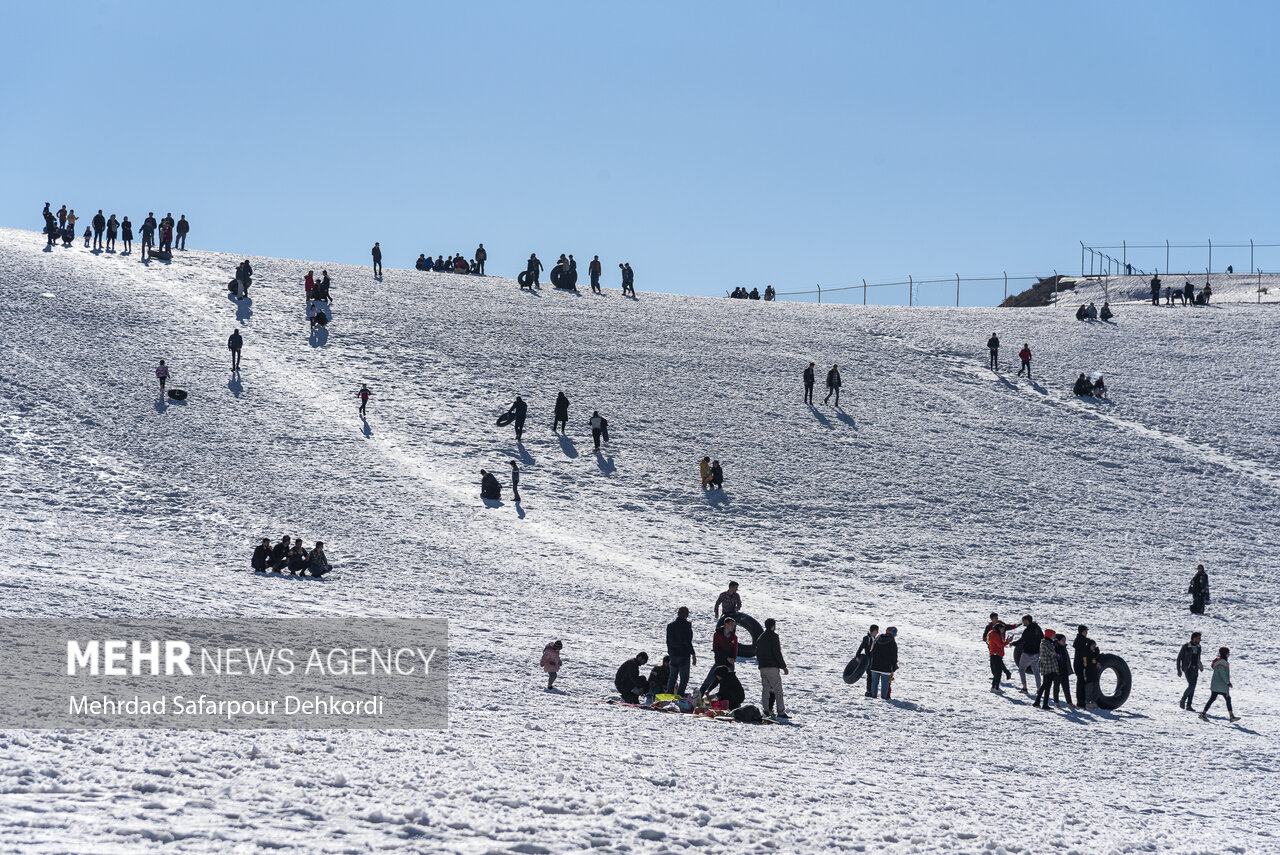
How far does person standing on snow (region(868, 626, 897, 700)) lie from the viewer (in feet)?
48.5

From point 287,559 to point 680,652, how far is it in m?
8.47

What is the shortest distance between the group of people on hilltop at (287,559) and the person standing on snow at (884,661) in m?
9.44

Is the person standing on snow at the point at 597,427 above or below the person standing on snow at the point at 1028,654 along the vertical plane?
above

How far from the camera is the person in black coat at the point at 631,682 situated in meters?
13.5

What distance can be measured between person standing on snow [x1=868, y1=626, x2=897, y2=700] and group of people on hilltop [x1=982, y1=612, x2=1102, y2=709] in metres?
2.14

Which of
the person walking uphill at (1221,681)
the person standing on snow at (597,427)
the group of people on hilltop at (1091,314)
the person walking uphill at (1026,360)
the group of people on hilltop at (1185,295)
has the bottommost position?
the person walking uphill at (1221,681)

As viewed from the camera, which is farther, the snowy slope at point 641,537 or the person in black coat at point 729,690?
the person in black coat at point 729,690

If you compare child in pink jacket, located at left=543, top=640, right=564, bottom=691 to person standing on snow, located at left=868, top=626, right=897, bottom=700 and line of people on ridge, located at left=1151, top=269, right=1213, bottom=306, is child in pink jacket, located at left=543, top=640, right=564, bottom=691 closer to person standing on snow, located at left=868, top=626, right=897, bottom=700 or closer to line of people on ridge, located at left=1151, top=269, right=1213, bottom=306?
person standing on snow, located at left=868, top=626, right=897, bottom=700

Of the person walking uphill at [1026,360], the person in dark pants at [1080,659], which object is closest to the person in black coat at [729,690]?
the person in dark pants at [1080,659]

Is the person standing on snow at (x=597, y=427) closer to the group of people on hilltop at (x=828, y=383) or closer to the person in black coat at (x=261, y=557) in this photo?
the group of people on hilltop at (x=828, y=383)

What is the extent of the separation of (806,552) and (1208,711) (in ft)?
31.1

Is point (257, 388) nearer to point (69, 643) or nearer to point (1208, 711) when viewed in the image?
point (69, 643)

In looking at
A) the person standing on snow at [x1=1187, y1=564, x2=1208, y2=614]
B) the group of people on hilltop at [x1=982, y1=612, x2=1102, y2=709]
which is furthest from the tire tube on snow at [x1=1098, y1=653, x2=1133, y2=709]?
the person standing on snow at [x1=1187, y1=564, x2=1208, y2=614]

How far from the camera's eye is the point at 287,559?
63.0 ft
